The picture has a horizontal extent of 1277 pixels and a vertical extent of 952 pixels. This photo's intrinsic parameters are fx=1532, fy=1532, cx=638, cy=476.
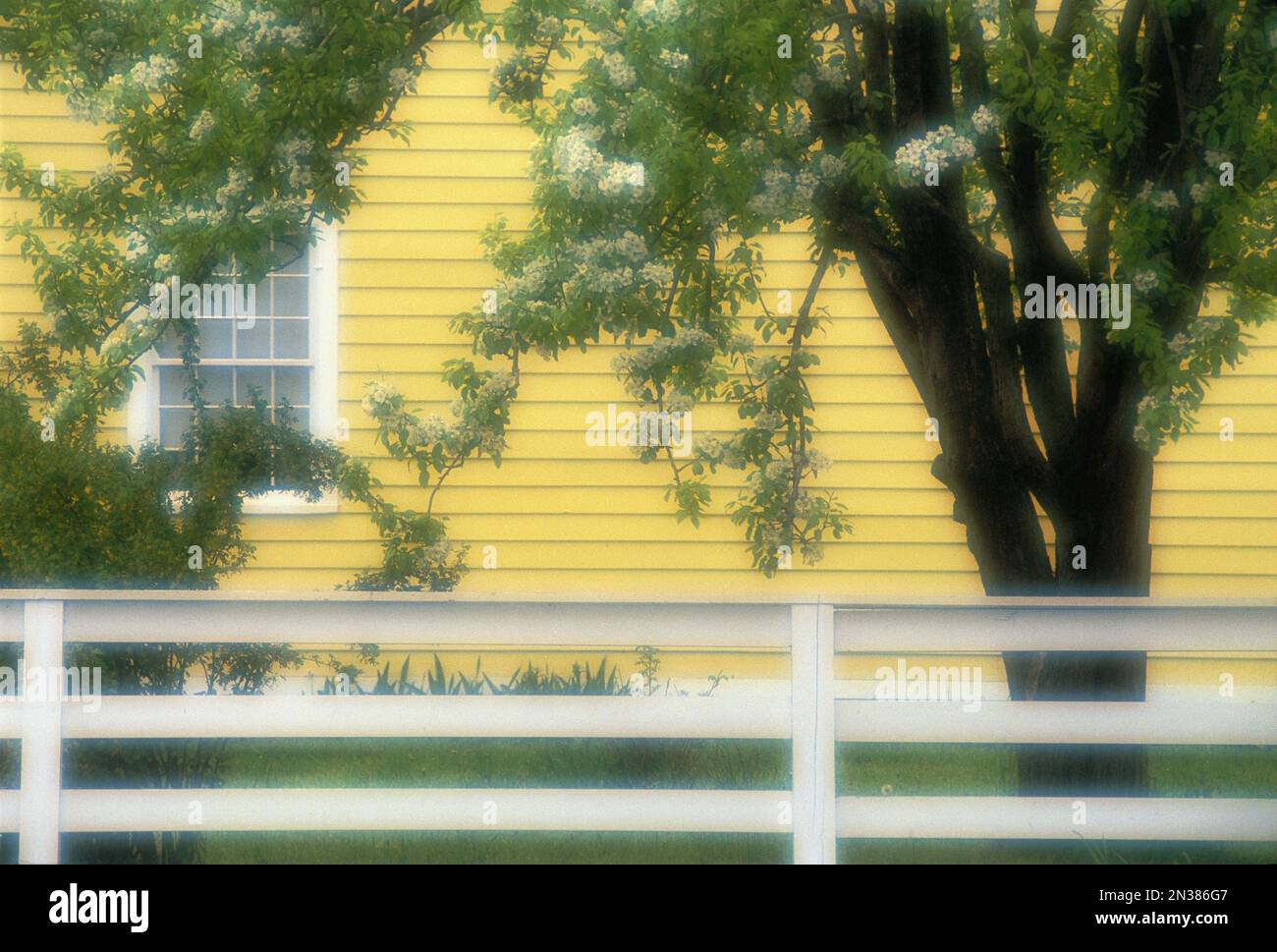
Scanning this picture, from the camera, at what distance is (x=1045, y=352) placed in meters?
7.90

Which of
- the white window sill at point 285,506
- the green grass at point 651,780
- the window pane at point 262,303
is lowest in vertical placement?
the green grass at point 651,780

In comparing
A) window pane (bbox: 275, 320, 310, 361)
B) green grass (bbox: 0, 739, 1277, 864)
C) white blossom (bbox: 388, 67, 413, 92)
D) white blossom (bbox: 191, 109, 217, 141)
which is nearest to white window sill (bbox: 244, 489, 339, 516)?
window pane (bbox: 275, 320, 310, 361)

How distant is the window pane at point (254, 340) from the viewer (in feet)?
38.1

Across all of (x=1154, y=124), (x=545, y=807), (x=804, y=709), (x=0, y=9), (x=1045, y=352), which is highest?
(x=0, y=9)

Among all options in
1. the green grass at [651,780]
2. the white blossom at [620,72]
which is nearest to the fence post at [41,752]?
the green grass at [651,780]

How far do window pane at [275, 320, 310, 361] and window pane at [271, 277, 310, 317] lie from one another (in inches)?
2.7

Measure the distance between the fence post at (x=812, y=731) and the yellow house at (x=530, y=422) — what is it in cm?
581

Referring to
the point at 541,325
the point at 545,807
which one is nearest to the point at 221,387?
the point at 541,325

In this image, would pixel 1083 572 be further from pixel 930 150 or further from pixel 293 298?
pixel 293 298

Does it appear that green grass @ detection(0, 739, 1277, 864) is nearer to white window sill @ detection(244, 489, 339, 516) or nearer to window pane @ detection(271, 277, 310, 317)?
white window sill @ detection(244, 489, 339, 516)

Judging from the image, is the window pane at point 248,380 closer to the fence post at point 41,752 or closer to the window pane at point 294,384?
the window pane at point 294,384

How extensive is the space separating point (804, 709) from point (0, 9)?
5.18 m

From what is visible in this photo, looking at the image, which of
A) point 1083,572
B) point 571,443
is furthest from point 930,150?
point 571,443
